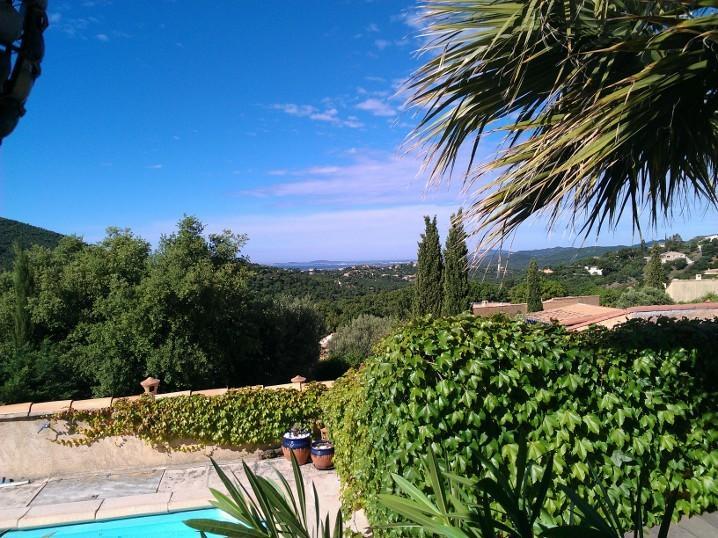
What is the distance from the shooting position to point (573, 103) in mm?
2172

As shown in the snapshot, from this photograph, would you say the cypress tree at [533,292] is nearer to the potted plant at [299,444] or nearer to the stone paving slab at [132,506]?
the potted plant at [299,444]

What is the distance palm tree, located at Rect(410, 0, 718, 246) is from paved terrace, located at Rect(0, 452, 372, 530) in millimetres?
4320

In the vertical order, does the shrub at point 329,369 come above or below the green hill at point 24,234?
below

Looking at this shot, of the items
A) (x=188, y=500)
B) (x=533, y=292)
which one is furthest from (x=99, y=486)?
(x=533, y=292)

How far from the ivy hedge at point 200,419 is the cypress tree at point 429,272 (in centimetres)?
1168

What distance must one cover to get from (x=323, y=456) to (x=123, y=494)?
8.77 feet

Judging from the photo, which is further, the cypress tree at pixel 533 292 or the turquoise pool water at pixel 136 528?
the cypress tree at pixel 533 292

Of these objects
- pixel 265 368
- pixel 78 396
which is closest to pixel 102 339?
pixel 78 396

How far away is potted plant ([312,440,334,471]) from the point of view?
6625 millimetres

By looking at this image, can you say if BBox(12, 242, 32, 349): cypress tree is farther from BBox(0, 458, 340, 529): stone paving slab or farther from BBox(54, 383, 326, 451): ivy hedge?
BBox(0, 458, 340, 529): stone paving slab

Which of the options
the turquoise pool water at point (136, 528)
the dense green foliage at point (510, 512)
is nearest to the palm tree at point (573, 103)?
the dense green foliage at point (510, 512)

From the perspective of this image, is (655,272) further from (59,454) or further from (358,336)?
(59,454)

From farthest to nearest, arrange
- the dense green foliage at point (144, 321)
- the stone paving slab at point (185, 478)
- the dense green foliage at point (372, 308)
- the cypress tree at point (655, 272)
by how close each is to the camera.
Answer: the cypress tree at point (655, 272)
the dense green foliage at point (372, 308)
the dense green foliage at point (144, 321)
the stone paving slab at point (185, 478)

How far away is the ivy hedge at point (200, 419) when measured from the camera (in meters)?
6.96
